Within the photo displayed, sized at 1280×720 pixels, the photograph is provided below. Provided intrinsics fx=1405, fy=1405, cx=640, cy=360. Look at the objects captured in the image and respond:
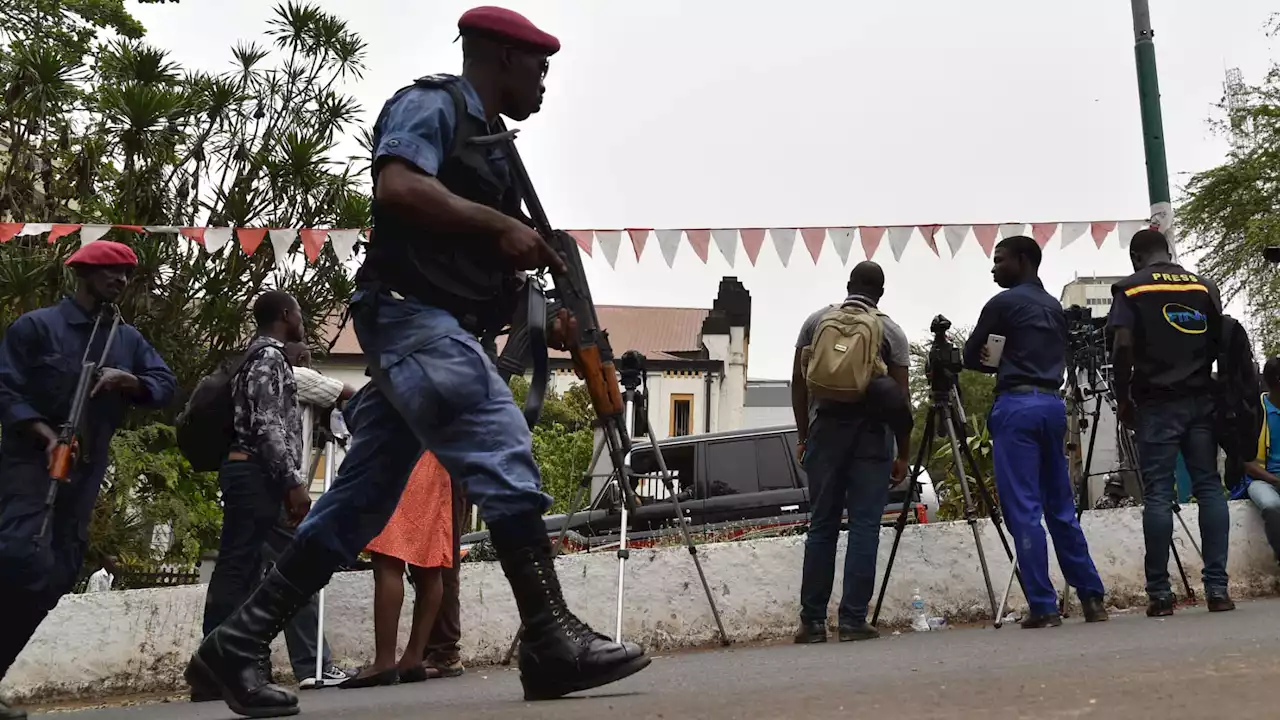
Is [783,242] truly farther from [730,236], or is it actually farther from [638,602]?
[638,602]

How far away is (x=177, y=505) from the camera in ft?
42.5

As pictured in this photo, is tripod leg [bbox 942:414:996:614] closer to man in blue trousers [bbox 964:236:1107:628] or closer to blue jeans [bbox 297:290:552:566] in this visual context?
man in blue trousers [bbox 964:236:1107:628]

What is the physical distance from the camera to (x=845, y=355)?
6.70m

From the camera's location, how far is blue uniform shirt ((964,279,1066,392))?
679cm

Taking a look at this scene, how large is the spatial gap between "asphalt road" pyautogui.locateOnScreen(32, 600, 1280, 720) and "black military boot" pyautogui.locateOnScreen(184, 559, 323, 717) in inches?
10.8

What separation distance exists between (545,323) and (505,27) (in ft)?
2.60

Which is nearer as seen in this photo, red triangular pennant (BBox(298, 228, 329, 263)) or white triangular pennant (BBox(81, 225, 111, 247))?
red triangular pennant (BBox(298, 228, 329, 263))

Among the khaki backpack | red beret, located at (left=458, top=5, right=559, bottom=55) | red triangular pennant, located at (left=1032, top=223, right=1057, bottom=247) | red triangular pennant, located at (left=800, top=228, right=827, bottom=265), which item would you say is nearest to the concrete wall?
the khaki backpack

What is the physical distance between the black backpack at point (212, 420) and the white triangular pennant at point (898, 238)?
7.40 metres

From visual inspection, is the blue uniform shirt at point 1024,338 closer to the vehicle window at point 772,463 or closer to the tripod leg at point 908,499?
the tripod leg at point 908,499

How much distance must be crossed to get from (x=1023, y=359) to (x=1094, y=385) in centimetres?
175

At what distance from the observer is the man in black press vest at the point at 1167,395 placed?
6828 mm

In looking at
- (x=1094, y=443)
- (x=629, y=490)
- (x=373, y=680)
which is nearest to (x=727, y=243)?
(x=1094, y=443)

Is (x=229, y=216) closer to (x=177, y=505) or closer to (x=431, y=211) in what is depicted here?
(x=177, y=505)
